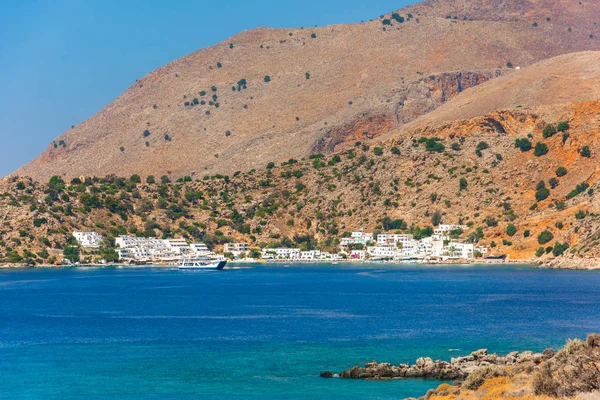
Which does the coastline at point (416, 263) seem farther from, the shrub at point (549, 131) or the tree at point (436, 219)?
the shrub at point (549, 131)

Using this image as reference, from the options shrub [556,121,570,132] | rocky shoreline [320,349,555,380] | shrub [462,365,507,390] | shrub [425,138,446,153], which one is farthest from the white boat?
shrub [462,365,507,390]

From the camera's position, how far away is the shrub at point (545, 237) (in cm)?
13550

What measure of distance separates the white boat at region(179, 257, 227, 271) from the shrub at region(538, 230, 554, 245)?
50.6 meters

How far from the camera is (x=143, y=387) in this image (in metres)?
48.8

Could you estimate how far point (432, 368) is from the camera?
49688 millimetres

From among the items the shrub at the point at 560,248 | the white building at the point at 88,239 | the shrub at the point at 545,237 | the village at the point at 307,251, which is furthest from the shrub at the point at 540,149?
the white building at the point at 88,239

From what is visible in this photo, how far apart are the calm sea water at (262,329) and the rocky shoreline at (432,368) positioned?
3.71 feet

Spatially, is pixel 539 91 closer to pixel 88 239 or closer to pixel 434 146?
pixel 434 146

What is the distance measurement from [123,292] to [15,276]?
36259 millimetres

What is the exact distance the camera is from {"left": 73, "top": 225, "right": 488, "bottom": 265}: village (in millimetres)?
156375

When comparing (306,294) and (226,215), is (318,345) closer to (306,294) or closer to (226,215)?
(306,294)

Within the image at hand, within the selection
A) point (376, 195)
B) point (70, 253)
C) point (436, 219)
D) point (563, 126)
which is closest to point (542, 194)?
point (563, 126)

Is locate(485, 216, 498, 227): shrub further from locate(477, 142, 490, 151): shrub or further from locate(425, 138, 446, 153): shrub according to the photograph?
locate(425, 138, 446, 153): shrub

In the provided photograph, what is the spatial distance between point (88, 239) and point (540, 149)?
73.3 m
